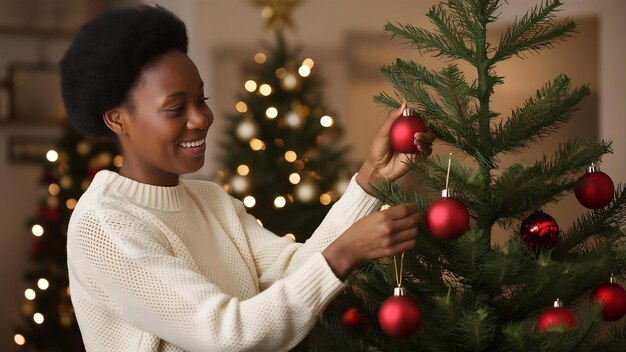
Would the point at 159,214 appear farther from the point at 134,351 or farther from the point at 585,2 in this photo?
the point at 585,2

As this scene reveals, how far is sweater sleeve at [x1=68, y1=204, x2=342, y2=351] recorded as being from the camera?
1448mm

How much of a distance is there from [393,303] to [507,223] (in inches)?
12.5

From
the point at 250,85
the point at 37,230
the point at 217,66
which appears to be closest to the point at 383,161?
the point at 250,85

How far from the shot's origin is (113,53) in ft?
5.30

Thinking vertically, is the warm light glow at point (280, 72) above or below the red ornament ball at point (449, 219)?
below

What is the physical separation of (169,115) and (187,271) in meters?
0.27

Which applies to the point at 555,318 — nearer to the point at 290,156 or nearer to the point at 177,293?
the point at 177,293

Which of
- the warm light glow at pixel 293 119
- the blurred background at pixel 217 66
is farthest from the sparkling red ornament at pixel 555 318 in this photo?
the blurred background at pixel 217 66

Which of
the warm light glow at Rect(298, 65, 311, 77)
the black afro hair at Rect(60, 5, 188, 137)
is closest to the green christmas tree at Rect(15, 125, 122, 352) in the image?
the warm light glow at Rect(298, 65, 311, 77)

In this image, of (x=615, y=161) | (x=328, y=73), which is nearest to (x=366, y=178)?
(x=615, y=161)

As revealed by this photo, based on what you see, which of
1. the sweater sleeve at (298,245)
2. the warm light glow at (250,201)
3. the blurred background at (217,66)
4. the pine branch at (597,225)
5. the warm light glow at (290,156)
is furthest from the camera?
the blurred background at (217,66)

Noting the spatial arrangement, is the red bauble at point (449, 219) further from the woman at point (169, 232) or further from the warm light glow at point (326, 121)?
the warm light glow at point (326, 121)

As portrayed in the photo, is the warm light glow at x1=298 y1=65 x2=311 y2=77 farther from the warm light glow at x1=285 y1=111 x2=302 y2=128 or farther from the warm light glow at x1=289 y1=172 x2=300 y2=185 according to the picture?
the warm light glow at x1=289 y1=172 x2=300 y2=185

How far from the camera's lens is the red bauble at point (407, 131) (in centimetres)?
143
